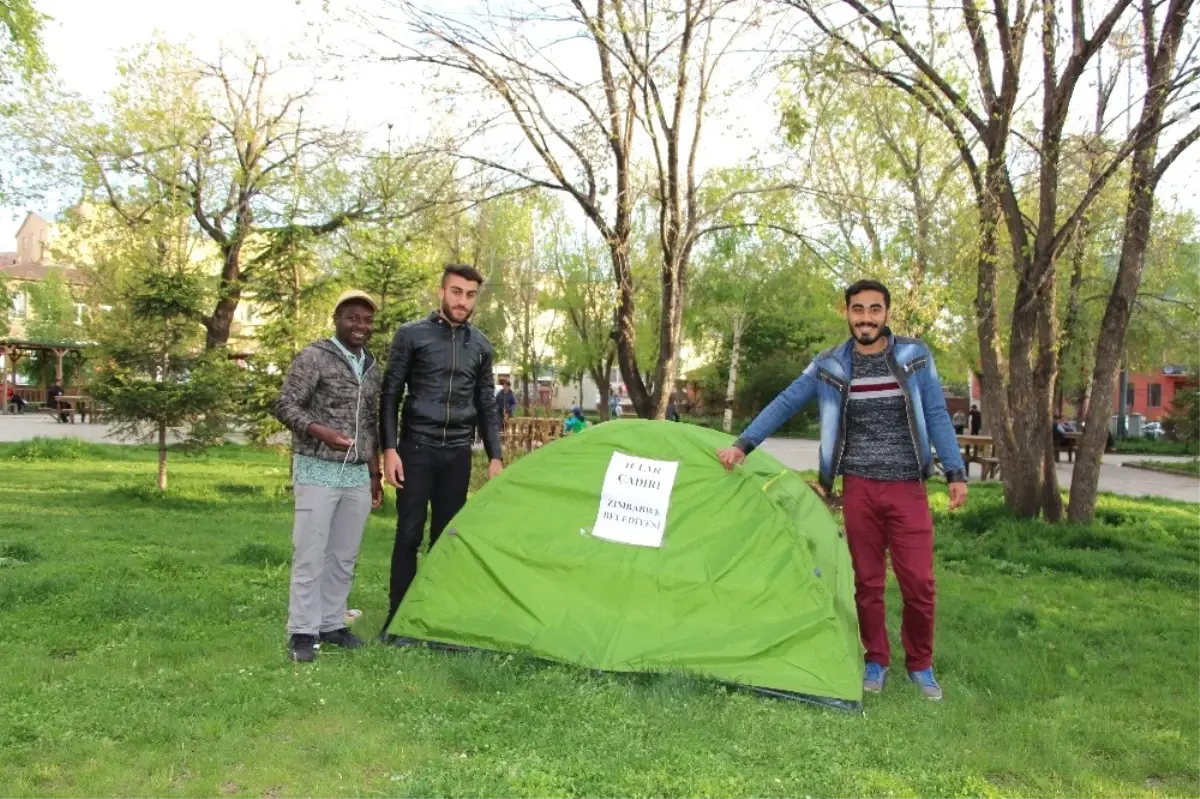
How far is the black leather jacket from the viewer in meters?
4.87

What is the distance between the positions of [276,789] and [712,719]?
1703mm

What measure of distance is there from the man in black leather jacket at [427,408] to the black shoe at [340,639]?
152 mm

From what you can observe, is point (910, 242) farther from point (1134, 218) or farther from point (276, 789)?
point (276, 789)

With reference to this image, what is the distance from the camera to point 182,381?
447 inches

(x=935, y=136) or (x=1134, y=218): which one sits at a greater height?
(x=935, y=136)

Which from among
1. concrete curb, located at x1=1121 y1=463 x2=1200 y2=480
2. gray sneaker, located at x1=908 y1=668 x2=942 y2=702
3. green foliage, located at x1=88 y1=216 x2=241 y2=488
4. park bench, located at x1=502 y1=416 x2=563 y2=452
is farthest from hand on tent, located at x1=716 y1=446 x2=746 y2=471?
concrete curb, located at x1=1121 y1=463 x2=1200 y2=480

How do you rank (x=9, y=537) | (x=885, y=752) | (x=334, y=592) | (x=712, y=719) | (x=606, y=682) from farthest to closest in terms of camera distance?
(x=9, y=537), (x=334, y=592), (x=606, y=682), (x=712, y=719), (x=885, y=752)

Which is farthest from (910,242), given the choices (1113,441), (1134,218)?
(1113,441)

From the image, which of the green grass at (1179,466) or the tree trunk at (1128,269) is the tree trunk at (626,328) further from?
the green grass at (1179,466)

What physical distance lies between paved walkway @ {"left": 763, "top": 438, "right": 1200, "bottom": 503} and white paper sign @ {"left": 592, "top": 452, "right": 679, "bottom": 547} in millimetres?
12170

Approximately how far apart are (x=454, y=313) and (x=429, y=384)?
1.33 ft

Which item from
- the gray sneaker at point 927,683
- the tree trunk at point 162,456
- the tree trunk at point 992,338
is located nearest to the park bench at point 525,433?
the tree trunk at point 162,456

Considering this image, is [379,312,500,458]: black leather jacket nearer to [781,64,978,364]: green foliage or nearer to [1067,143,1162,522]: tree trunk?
[781,64,978,364]: green foliage

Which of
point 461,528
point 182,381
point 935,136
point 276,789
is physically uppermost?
point 935,136
